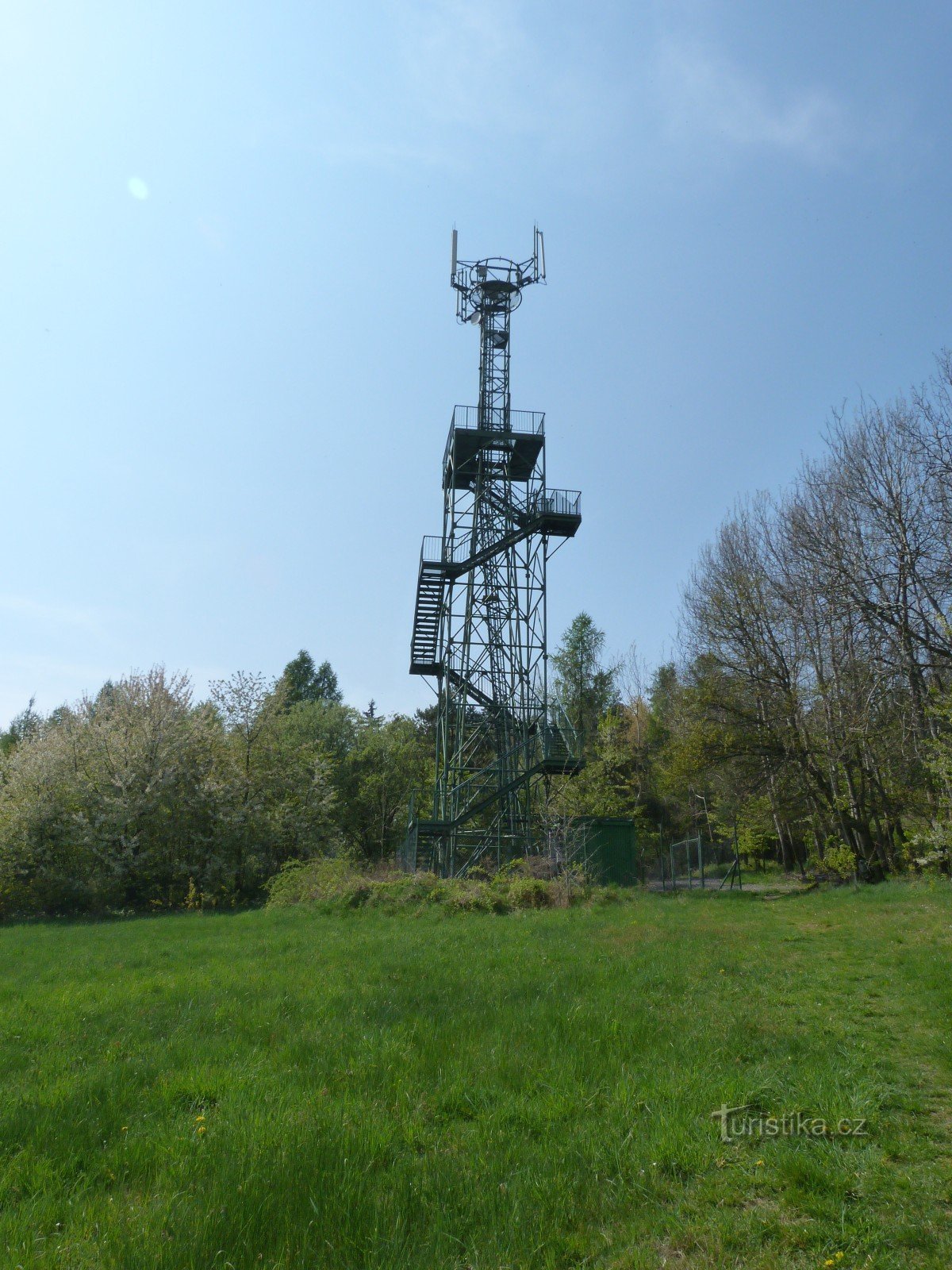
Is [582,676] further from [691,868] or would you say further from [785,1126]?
[785,1126]

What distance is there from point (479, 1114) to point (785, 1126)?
1.86 metres

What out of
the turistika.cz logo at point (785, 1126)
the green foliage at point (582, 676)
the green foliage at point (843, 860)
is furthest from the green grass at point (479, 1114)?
the green foliage at point (582, 676)

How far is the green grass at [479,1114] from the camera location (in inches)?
149

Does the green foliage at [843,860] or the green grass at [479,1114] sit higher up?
the green foliage at [843,860]

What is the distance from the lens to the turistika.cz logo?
4699mm

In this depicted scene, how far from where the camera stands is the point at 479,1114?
5320 millimetres

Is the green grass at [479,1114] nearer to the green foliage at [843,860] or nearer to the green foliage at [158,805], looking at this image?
the green foliage at [843,860]

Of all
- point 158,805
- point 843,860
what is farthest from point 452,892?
point 158,805

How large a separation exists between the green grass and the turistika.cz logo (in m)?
0.09

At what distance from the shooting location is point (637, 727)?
145 ft

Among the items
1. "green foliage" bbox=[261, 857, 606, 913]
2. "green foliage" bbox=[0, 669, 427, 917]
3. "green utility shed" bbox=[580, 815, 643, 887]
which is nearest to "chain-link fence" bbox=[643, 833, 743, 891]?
"green utility shed" bbox=[580, 815, 643, 887]

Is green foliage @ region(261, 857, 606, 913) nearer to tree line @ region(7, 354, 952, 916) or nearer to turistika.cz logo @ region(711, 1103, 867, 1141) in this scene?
tree line @ region(7, 354, 952, 916)

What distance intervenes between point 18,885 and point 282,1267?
2504 cm

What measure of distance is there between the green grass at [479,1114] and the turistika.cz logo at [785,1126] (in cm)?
9
